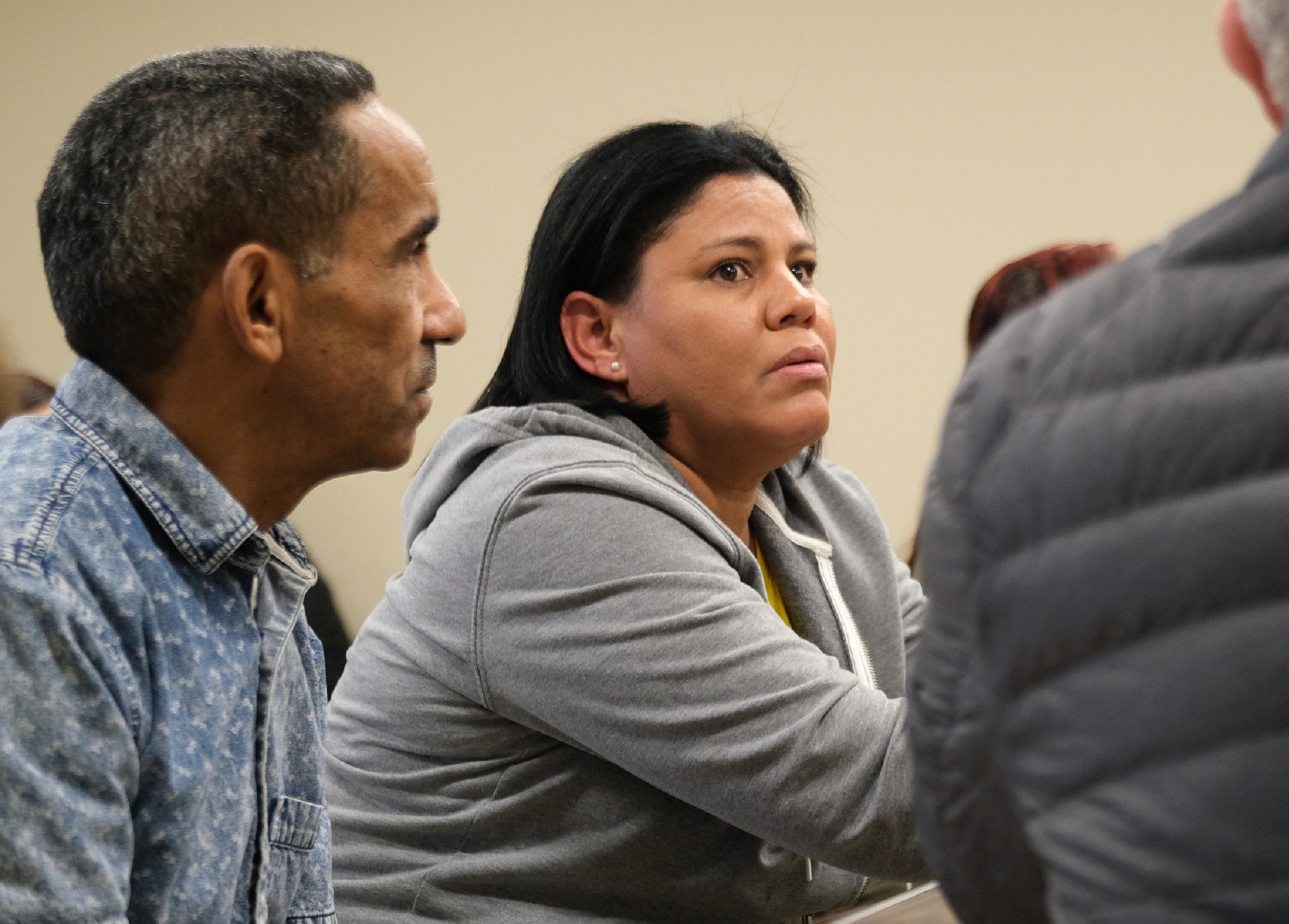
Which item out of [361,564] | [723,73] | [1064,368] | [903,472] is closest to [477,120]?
[723,73]

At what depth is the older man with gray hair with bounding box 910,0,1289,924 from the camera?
50cm

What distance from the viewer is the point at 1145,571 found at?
0.51 meters

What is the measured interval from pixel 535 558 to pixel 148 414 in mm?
392

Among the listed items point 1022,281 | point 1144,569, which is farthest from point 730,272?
point 1022,281

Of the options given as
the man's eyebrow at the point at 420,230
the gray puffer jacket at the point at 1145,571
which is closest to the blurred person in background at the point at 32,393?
the man's eyebrow at the point at 420,230

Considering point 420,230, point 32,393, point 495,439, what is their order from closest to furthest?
point 420,230
point 495,439
point 32,393

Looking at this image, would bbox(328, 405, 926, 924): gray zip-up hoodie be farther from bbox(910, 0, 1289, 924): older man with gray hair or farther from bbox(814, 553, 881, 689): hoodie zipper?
bbox(910, 0, 1289, 924): older man with gray hair

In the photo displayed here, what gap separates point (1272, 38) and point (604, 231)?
0.99m

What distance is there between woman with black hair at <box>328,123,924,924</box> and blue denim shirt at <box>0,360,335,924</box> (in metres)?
0.26

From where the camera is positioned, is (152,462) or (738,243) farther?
(738,243)

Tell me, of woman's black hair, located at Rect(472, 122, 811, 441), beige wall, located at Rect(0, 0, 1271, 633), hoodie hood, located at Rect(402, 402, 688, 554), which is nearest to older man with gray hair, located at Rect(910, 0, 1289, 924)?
hoodie hood, located at Rect(402, 402, 688, 554)

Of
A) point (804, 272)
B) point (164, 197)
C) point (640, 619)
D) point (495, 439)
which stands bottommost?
point (640, 619)

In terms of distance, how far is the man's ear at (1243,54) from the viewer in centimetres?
60

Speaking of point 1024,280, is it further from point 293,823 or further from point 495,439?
point 293,823
